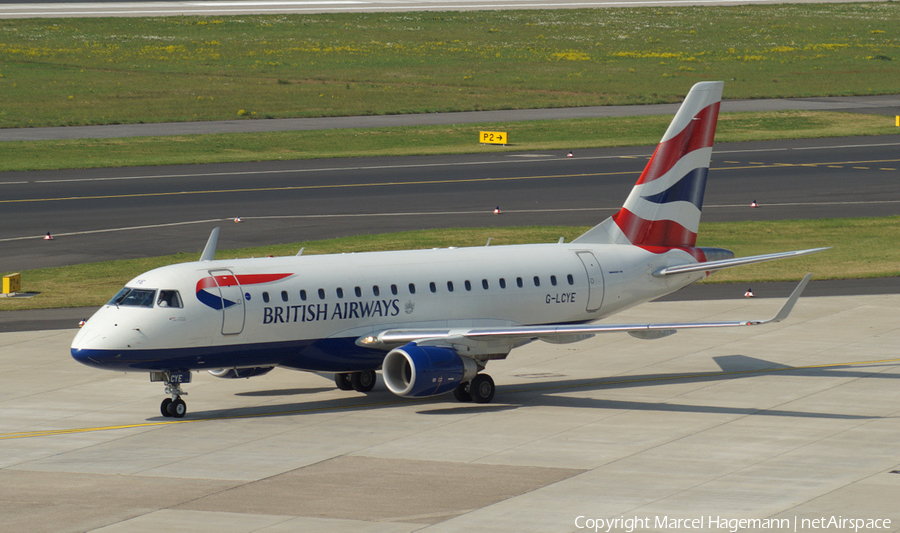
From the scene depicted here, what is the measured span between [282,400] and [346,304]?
11.7 ft

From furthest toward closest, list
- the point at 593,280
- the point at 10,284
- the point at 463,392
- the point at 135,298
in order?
the point at 10,284
the point at 593,280
the point at 463,392
the point at 135,298

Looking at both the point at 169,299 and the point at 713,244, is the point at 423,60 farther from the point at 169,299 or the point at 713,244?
the point at 169,299

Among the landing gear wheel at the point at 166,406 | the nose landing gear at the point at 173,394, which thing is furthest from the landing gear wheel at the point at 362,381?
the landing gear wheel at the point at 166,406

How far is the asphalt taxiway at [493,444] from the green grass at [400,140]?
4492 centimetres

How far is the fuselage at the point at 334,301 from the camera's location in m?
30.3

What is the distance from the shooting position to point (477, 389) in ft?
108

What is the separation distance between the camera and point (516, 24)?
17312 centimetres

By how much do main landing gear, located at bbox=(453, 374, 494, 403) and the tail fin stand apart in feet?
22.8

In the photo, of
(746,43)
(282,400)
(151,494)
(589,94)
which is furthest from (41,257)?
(746,43)

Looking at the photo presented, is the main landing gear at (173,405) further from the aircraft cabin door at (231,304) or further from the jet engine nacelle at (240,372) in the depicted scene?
the aircraft cabin door at (231,304)

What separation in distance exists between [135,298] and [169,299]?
0.95 m

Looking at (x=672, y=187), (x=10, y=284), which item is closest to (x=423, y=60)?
(x=10, y=284)

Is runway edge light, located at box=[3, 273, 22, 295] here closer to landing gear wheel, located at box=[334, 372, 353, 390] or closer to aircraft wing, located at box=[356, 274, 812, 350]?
landing gear wheel, located at box=[334, 372, 353, 390]

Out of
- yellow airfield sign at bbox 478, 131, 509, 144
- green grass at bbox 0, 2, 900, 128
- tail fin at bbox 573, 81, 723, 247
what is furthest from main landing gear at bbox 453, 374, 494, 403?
green grass at bbox 0, 2, 900, 128
